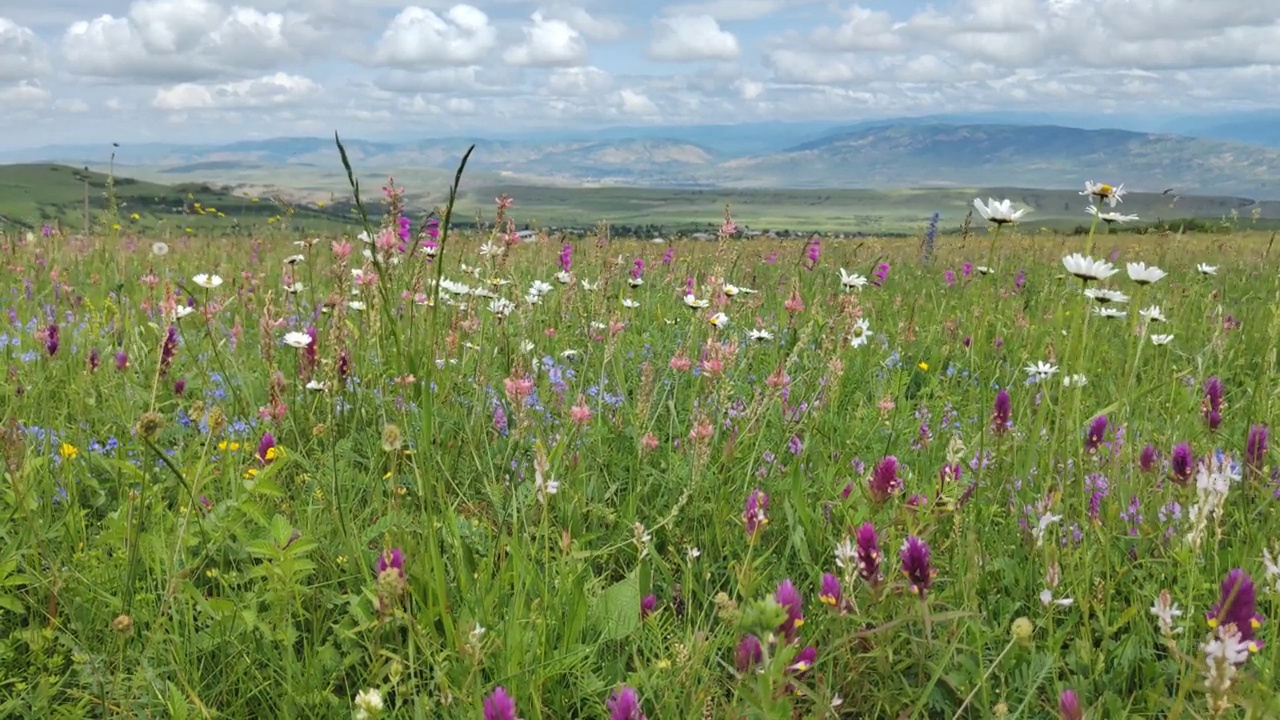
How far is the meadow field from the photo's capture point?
66.9 inches

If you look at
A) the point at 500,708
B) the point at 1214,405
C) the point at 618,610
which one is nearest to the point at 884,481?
the point at 618,610

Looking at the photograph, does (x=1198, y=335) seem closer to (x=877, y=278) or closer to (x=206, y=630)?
(x=877, y=278)

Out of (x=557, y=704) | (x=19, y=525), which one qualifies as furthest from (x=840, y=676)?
(x=19, y=525)

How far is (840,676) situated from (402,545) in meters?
1.01

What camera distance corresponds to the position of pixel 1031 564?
2.22m

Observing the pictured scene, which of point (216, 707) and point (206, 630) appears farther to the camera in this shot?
point (206, 630)

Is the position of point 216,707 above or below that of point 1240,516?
below

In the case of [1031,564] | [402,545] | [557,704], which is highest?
[402,545]

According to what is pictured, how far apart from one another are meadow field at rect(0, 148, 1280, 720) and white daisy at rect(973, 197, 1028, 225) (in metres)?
0.03

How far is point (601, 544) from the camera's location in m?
2.56

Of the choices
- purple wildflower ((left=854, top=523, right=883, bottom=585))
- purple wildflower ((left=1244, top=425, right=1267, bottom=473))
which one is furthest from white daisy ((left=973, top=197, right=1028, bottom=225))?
purple wildflower ((left=854, top=523, right=883, bottom=585))

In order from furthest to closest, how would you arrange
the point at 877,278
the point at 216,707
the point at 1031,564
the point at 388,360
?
the point at 877,278
the point at 388,360
the point at 1031,564
the point at 216,707

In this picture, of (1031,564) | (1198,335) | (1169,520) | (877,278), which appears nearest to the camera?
(1031,564)

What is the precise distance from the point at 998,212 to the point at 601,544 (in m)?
1.78
